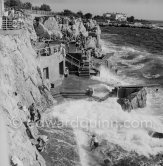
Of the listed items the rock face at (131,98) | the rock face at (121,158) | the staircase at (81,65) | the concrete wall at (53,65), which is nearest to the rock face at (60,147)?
the rock face at (121,158)

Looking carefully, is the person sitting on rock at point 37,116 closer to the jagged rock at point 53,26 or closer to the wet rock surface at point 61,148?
the wet rock surface at point 61,148

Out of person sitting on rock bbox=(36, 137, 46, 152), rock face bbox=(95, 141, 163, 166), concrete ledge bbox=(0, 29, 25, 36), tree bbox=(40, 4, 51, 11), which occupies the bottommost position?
rock face bbox=(95, 141, 163, 166)

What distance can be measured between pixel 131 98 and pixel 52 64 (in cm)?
972

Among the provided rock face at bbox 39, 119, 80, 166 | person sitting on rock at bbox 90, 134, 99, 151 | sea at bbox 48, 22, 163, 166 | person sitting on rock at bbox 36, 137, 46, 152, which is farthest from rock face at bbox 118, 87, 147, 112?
person sitting on rock at bbox 36, 137, 46, 152

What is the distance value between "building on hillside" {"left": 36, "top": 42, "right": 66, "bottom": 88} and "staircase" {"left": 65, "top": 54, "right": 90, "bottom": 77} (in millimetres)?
2736

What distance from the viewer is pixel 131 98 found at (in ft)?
90.6

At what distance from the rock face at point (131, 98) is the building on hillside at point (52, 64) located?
7.46m

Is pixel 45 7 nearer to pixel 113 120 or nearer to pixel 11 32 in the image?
pixel 11 32

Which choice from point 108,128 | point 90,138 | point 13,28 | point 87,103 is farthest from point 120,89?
point 13,28

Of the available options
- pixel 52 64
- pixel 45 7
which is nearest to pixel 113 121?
pixel 52 64

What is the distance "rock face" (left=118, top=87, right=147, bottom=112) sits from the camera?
2673 centimetres

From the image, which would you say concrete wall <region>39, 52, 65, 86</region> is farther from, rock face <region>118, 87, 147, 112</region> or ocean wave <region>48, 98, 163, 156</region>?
rock face <region>118, 87, 147, 112</region>

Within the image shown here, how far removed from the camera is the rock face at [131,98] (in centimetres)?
2673

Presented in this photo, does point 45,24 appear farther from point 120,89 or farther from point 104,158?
point 104,158
